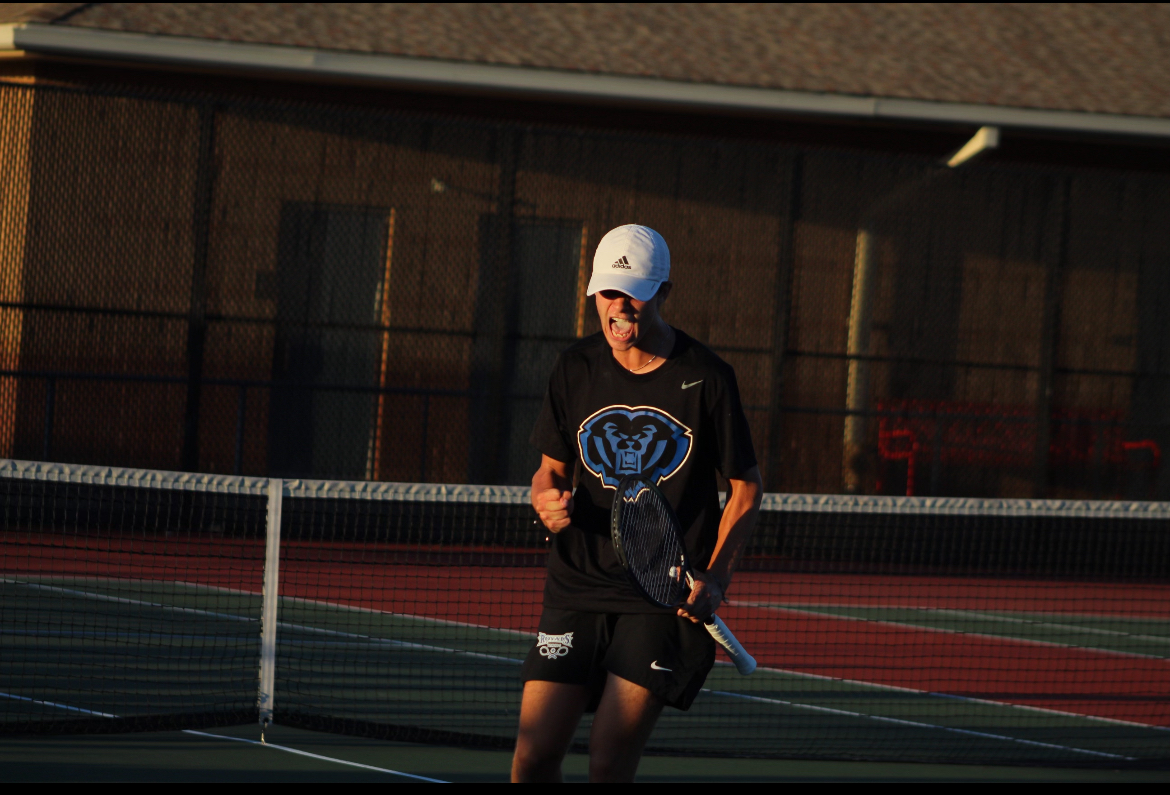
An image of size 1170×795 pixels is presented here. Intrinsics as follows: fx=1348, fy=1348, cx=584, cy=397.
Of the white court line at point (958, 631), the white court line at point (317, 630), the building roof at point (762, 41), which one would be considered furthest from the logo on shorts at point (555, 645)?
the building roof at point (762, 41)

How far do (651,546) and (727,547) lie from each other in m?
0.24

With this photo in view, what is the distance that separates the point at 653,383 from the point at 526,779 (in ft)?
3.89

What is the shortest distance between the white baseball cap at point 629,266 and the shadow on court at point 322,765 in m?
2.70

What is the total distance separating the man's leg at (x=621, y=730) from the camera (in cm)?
375

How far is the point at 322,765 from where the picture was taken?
5.66m

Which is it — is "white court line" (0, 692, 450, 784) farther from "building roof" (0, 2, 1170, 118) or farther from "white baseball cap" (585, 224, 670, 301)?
"building roof" (0, 2, 1170, 118)

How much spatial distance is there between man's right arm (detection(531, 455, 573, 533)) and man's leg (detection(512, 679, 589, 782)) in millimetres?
464

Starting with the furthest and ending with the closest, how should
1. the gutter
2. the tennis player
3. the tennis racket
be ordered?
the gutter → the tennis player → the tennis racket

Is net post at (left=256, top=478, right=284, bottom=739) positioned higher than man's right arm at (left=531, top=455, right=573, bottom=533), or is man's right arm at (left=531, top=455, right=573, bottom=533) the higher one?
man's right arm at (left=531, top=455, right=573, bottom=533)

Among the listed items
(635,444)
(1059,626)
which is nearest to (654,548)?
(635,444)

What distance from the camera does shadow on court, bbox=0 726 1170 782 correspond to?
5434 millimetres

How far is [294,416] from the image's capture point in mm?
13320

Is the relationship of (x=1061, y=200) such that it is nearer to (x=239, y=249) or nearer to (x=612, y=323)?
(x=239, y=249)

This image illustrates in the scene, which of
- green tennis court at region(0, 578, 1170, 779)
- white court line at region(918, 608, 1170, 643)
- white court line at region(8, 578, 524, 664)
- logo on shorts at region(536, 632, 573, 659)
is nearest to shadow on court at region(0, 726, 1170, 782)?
green tennis court at region(0, 578, 1170, 779)
